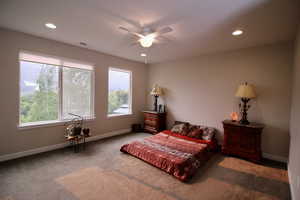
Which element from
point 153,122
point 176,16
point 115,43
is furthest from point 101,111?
point 176,16

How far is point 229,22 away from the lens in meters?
2.32

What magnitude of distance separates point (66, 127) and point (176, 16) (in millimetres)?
3557

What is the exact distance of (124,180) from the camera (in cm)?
231

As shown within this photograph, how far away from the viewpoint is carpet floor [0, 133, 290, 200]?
6.51 feet

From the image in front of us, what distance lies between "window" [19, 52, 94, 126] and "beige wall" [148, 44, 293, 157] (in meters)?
2.62

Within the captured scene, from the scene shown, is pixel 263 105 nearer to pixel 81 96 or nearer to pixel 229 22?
pixel 229 22

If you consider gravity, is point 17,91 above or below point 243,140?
above

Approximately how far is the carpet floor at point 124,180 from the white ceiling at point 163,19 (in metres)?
2.59

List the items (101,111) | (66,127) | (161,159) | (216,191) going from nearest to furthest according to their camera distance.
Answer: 1. (216,191)
2. (161,159)
3. (66,127)
4. (101,111)

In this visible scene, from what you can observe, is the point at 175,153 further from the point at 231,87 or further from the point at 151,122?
the point at 231,87

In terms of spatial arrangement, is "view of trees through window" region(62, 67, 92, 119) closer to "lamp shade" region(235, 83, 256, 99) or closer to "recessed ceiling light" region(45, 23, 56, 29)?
"recessed ceiling light" region(45, 23, 56, 29)

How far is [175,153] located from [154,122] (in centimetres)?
207

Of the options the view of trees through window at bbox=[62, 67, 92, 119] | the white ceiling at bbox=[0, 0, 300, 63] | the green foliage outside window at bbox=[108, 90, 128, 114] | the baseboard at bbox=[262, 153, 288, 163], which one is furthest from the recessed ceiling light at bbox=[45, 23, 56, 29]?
the baseboard at bbox=[262, 153, 288, 163]

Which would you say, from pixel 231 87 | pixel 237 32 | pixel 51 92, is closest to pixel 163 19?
pixel 237 32
